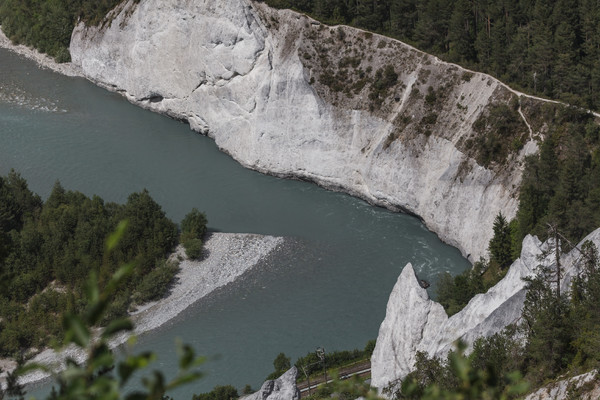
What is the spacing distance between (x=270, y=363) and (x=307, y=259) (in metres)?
8.47

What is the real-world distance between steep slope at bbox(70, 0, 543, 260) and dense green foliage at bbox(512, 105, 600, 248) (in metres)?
1.45

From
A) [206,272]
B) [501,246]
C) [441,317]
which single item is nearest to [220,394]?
[441,317]

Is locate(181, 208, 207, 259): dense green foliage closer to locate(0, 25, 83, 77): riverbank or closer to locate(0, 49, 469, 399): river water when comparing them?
locate(0, 49, 469, 399): river water

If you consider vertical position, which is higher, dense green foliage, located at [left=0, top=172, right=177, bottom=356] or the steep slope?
the steep slope

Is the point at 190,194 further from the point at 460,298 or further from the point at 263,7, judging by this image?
the point at 460,298

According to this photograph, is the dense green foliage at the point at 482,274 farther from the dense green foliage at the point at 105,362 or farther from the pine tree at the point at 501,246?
the dense green foliage at the point at 105,362

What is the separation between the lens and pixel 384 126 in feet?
152

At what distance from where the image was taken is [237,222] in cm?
4616

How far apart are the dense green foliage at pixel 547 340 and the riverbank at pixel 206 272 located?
1736 centimetres

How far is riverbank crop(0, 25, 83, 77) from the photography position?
68.8 metres

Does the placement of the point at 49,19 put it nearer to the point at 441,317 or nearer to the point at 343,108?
the point at 343,108

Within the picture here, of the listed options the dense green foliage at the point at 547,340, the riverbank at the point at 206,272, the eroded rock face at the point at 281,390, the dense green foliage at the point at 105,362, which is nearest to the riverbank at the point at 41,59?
the riverbank at the point at 206,272

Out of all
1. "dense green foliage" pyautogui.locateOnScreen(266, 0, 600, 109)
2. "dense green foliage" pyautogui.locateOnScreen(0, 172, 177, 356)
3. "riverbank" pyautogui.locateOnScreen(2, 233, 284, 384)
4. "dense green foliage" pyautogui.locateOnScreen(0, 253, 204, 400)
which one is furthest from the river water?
"dense green foliage" pyautogui.locateOnScreen(0, 253, 204, 400)

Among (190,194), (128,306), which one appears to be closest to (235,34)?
(190,194)
